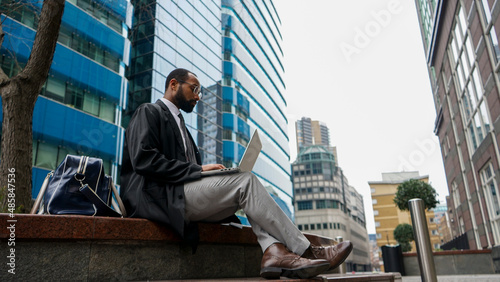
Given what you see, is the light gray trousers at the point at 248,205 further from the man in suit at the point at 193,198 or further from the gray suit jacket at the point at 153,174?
the gray suit jacket at the point at 153,174

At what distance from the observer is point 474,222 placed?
2252cm

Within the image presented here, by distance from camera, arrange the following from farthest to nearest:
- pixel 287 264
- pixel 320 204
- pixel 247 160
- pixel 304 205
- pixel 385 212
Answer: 1. pixel 385 212
2. pixel 304 205
3. pixel 320 204
4. pixel 247 160
5. pixel 287 264

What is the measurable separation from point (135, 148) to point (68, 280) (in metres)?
1.13

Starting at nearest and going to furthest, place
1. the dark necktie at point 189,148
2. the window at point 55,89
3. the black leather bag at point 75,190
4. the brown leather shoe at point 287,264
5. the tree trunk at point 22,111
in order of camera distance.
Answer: the brown leather shoe at point 287,264, the black leather bag at point 75,190, the dark necktie at point 189,148, the tree trunk at point 22,111, the window at point 55,89

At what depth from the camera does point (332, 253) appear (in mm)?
3066

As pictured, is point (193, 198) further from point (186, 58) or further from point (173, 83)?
point (186, 58)

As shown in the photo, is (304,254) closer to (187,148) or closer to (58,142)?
(187,148)

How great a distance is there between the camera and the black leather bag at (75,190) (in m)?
3.13

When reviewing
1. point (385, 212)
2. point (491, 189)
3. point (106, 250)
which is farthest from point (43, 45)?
point (385, 212)

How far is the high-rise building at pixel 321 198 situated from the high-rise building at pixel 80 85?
6933cm

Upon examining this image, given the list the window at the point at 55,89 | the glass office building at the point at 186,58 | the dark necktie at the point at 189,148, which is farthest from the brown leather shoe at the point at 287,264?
the glass office building at the point at 186,58

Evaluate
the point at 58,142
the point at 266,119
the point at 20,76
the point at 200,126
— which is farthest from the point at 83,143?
the point at 266,119

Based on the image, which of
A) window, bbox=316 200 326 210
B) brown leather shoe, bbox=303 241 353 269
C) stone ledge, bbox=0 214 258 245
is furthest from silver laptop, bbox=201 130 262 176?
window, bbox=316 200 326 210

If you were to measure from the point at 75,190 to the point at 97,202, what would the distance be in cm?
20
